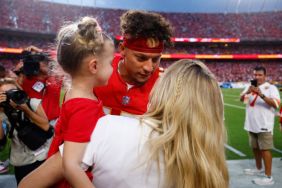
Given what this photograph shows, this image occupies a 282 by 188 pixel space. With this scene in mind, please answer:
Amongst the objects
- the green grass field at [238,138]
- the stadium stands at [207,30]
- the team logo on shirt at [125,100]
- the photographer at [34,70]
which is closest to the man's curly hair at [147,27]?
the team logo on shirt at [125,100]

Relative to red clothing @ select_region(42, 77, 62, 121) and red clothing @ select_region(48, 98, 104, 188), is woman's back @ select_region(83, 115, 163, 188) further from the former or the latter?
red clothing @ select_region(42, 77, 62, 121)

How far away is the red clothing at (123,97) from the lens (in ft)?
8.85

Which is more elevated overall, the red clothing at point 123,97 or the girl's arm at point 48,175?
the red clothing at point 123,97

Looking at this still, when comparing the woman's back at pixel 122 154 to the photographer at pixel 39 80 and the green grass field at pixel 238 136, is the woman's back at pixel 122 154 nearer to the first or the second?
the photographer at pixel 39 80

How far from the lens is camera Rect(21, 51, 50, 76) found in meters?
3.32

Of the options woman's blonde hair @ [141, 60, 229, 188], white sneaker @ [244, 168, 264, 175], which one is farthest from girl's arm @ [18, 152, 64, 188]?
white sneaker @ [244, 168, 264, 175]

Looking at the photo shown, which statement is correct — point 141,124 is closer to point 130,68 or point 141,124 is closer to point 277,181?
point 130,68

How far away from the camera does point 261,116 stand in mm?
5766

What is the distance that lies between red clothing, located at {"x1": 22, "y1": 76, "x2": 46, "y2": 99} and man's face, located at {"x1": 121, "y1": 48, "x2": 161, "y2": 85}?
1.26 meters

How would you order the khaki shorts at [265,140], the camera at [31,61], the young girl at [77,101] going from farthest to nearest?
1. the khaki shorts at [265,140]
2. the camera at [31,61]
3. the young girl at [77,101]

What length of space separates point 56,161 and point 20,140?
198 cm

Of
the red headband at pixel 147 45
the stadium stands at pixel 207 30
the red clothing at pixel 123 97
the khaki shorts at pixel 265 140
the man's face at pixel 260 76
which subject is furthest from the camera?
the stadium stands at pixel 207 30

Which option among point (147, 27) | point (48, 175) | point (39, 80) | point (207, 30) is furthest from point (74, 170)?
point (207, 30)

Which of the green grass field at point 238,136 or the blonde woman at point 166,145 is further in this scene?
the green grass field at point 238,136
